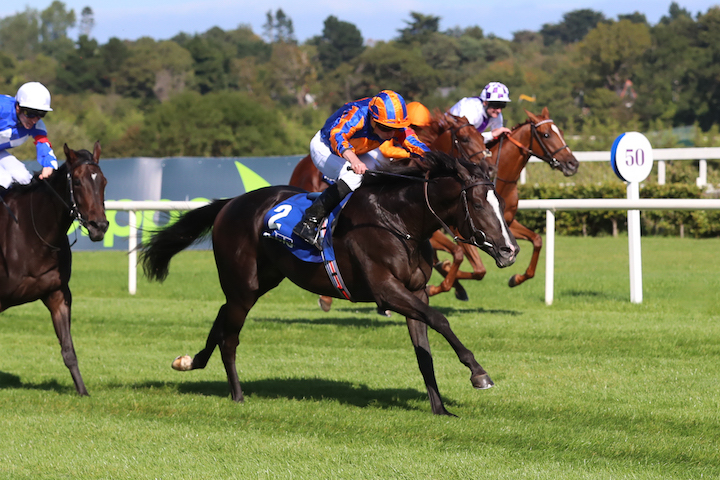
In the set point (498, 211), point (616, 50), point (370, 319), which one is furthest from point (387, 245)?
point (616, 50)

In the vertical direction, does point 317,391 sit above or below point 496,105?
below

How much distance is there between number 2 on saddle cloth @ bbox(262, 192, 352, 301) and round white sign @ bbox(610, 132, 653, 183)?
4.42 m

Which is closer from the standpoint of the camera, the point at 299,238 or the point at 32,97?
the point at 299,238

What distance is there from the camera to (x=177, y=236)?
589cm

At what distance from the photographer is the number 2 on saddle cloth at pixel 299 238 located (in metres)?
4.87

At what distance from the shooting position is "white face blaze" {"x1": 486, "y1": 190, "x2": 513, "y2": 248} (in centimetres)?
431

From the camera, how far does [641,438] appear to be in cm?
412

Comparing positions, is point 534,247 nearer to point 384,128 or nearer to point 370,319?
point 370,319

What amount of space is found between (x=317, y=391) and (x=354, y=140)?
4.77 ft

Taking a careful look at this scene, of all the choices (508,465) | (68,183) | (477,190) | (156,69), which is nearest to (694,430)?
(508,465)

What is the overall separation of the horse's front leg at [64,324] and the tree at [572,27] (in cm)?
15018

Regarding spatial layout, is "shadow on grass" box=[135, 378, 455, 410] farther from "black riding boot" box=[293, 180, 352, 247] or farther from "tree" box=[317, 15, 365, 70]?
"tree" box=[317, 15, 365, 70]

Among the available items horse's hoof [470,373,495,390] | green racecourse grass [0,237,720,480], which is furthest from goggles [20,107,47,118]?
horse's hoof [470,373,495,390]

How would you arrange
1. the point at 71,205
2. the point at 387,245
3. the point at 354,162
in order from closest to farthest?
1. the point at 387,245
2. the point at 354,162
3. the point at 71,205
